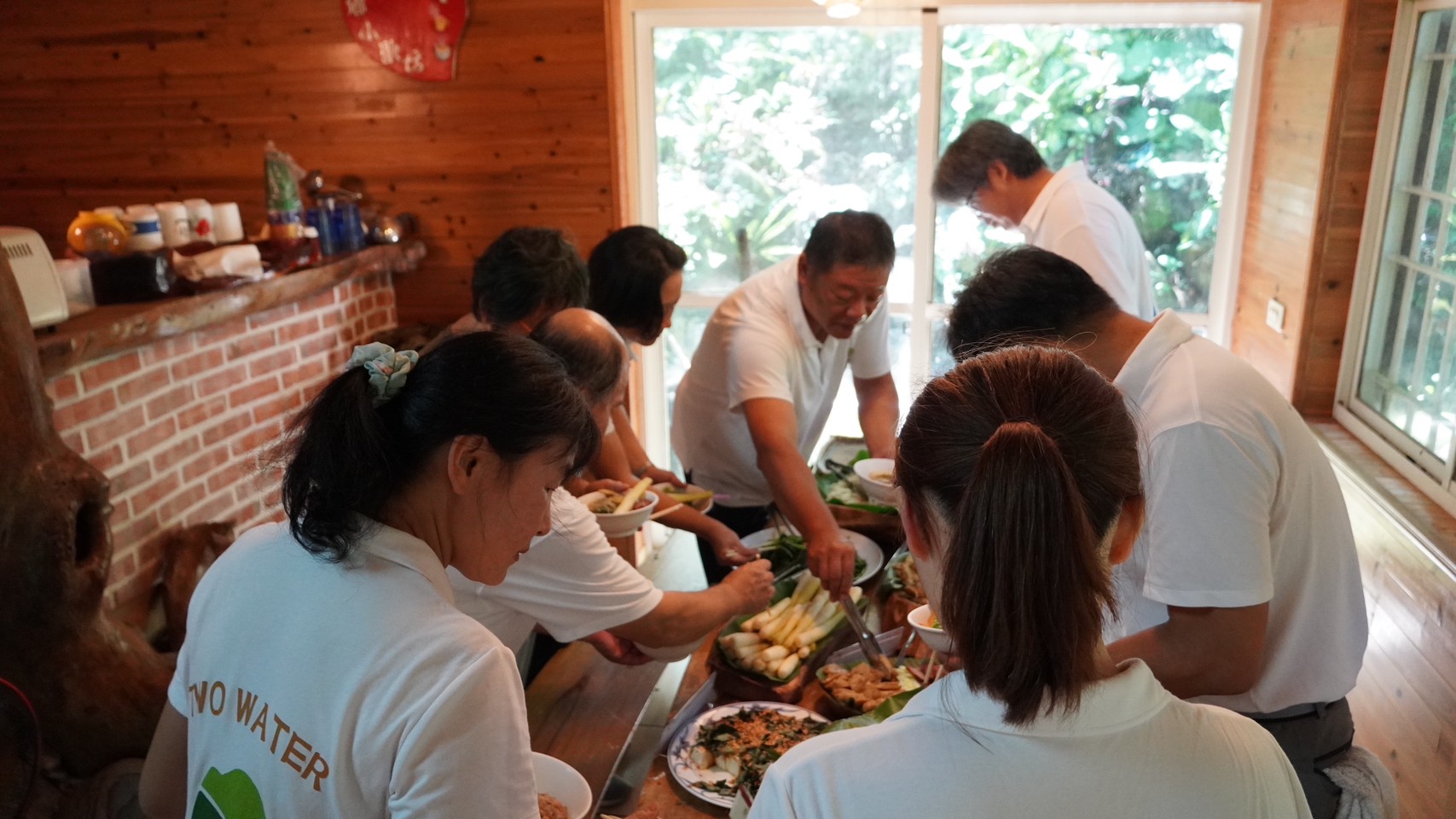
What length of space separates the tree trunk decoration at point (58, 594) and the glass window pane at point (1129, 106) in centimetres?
313

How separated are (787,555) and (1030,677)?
1.64 meters

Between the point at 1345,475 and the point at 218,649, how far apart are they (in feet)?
10.1

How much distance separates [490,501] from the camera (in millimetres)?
1201

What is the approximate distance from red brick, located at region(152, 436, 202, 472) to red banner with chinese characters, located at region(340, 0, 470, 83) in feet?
5.76

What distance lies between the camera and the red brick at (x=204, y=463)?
3.16 meters

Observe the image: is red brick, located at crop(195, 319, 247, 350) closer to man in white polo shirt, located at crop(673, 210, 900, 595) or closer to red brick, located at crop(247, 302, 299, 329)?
red brick, located at crop(247, 302, 299, 329)

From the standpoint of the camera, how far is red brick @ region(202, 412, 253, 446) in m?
3.26

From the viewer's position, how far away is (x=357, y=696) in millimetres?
1083

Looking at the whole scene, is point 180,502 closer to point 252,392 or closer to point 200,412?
point 200,412

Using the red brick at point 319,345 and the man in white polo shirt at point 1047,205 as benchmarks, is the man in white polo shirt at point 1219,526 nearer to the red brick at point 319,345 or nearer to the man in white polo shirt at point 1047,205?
the man in white polo shirt at point 1047,205

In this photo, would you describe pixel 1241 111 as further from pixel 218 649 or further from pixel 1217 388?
pixel 218 649

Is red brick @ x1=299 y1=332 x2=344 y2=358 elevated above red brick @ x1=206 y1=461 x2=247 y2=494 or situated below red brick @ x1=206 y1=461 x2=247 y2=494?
above

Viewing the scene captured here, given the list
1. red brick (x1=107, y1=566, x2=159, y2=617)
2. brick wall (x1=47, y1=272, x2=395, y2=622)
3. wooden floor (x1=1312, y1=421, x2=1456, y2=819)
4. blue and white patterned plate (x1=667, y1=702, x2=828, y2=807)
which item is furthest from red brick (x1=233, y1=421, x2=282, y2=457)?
wooden floor (x1=1312, y1=421, x2=1456, y2=819)

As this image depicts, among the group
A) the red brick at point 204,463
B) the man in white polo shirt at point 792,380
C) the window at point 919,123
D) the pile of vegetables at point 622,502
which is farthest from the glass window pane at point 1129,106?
the red brick at point 204,463
